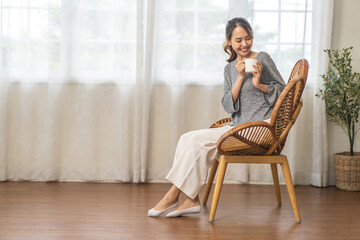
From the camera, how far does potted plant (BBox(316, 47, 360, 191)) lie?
322cm

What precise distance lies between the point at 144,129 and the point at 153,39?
2.42 feet

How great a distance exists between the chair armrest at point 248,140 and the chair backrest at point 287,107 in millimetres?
49

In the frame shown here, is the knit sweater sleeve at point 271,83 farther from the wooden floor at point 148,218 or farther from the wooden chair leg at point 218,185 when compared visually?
the wooden floor at point 148,218

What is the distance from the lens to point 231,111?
2479 mm

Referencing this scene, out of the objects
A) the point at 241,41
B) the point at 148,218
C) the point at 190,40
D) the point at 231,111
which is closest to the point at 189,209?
the point at 148,218

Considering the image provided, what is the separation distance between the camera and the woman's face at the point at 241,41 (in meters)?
2.45

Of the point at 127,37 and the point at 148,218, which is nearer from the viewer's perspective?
the point at 148,218

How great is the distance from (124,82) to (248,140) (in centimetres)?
155

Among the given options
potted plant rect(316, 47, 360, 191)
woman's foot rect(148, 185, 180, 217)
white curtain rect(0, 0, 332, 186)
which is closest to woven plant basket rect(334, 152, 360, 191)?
potted plant rect(316, 47, 360, 191)

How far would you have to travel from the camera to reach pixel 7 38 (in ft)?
11.3

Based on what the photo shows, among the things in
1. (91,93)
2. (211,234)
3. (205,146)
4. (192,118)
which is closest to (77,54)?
(91,93)

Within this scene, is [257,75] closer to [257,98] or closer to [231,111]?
[257,98]

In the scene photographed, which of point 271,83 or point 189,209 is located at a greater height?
point 271,83

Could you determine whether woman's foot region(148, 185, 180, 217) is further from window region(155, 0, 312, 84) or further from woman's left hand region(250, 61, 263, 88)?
window region(155, 0, 312, 84)
